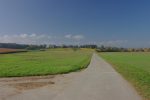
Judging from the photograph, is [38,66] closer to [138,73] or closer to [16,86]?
[138,73]

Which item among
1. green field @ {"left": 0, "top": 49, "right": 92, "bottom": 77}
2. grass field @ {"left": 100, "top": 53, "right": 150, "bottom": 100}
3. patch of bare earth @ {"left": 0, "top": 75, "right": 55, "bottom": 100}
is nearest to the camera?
patch of bare earth @ {"left": 0, "top": 75, "right": 55, "bottom": 100}

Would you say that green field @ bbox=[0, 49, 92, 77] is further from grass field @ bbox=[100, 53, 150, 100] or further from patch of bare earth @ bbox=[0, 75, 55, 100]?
grass field @ bbox=[100, 53, 150, 100]

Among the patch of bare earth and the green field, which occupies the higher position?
the patch of bare earth

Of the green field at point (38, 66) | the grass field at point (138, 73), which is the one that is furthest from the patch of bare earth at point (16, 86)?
the grass field at point (138, 73)

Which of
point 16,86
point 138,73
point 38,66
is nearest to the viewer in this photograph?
point 16,86

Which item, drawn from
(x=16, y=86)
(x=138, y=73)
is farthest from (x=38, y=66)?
(x=16, y=86)

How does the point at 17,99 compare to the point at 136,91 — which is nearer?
the point at 17,99

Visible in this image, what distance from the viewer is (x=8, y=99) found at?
31.2 feet

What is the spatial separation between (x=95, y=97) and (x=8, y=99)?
3707mm

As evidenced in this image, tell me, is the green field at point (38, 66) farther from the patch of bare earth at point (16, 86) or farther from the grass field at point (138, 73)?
the grass field at point (138, 73)

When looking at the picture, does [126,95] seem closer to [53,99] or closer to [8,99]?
[53,99]

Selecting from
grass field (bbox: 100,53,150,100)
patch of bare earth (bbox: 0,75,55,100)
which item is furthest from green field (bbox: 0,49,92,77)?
grass field (bbox: 100,53,150,100)

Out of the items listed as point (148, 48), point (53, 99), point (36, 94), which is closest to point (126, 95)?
point (53, 99)

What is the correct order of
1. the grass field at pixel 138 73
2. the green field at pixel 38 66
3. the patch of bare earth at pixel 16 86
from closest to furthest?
the patch of bare earth at pixel 16 86, the grass field at pixel 138 73, the green field at pixel 38 66
